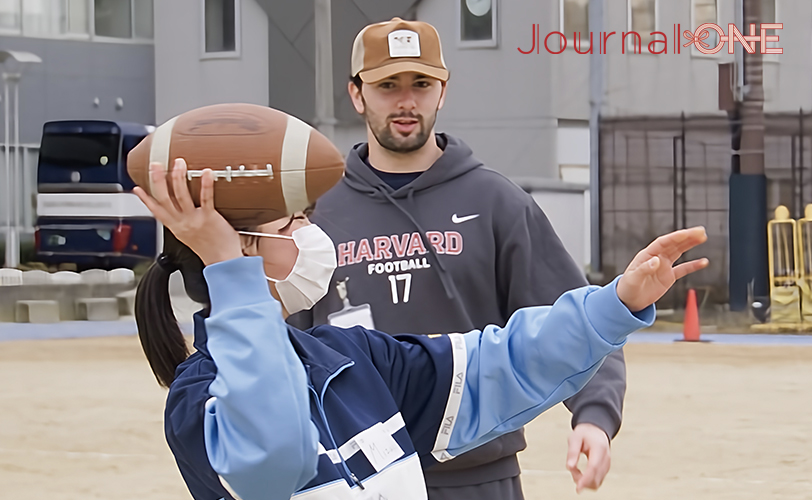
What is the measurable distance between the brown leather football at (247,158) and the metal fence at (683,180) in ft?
52.6

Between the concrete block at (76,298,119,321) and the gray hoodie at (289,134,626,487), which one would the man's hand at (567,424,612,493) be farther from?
the concrete block at (76,298,119,321)

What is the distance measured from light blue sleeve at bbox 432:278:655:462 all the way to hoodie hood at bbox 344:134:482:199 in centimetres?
101

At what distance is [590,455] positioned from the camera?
2520mm

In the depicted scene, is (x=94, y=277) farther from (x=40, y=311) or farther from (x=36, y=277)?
(x=40, y=311)

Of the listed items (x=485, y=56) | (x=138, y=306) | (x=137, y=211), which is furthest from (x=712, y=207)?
(x=138, y=306)

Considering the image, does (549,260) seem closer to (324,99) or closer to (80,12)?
(324,99)

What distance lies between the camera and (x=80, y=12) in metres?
21.0

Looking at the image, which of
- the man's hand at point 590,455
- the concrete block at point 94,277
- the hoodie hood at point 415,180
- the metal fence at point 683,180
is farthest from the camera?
the concrete block at point 94,277

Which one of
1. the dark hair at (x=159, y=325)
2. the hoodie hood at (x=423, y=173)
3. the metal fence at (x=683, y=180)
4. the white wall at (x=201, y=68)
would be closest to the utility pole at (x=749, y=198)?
the metal fence at (x=683, y=180)

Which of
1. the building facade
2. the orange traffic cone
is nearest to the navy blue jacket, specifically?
the orange traffic cone

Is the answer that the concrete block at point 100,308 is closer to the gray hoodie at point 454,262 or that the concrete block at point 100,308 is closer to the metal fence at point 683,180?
the metal fence at point 683,180

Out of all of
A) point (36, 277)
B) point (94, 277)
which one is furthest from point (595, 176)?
point (36, 277)

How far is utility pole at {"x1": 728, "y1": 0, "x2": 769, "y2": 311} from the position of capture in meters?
17.2

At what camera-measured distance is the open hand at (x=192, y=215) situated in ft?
5.19
